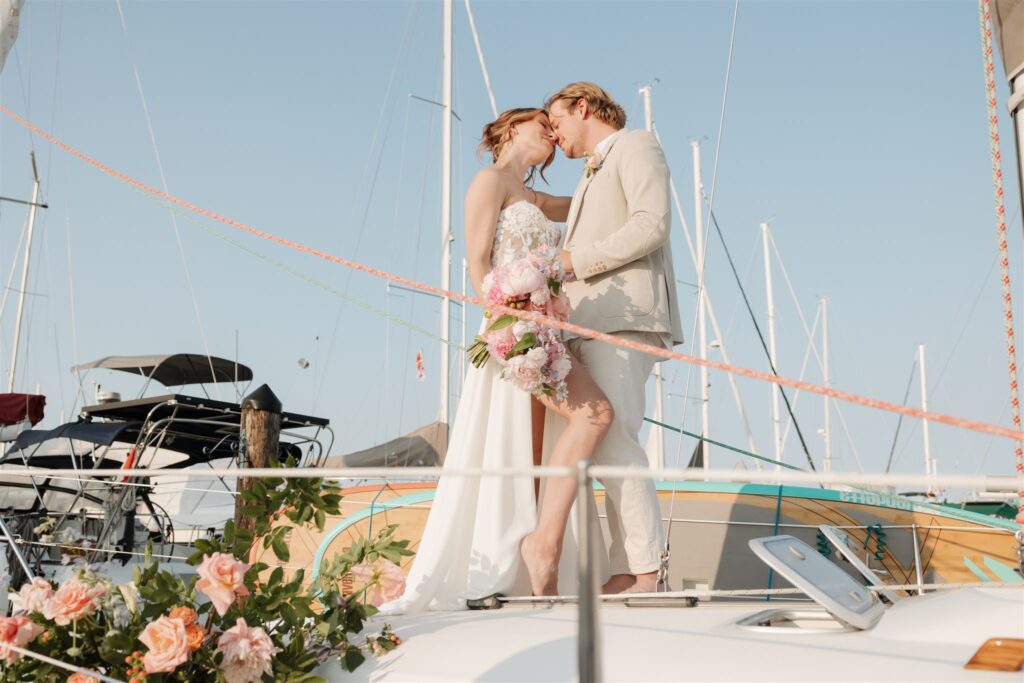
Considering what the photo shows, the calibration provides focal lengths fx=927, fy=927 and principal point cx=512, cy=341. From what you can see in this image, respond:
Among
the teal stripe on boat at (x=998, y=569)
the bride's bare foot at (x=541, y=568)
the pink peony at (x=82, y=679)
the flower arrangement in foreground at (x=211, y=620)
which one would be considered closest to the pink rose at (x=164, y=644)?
the flower arrangement in foreground at (x=211, y=620)

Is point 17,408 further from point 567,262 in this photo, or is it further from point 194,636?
point 194,636

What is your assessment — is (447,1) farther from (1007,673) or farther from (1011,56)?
(1007,673)

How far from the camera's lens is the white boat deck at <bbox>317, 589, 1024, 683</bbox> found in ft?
5.47

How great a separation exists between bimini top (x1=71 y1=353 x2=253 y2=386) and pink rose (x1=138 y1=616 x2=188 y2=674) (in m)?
8.92

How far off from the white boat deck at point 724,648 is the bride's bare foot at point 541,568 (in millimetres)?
737

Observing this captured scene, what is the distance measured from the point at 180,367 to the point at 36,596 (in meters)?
8.88

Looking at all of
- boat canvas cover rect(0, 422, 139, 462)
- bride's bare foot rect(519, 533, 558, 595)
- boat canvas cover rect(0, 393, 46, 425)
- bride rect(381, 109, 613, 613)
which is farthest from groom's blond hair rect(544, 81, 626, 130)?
boat canvas cover rect(0, 393, 46, 425)

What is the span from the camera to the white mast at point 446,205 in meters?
13.3

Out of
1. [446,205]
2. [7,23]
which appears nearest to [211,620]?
[7,23]

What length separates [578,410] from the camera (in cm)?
320

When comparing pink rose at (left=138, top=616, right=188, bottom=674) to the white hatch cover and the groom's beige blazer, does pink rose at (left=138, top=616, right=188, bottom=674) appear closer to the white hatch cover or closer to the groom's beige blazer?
the white hatch cover

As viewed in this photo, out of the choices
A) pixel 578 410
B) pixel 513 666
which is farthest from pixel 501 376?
pixel 513 666

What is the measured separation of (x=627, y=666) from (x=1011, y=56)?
231 cm

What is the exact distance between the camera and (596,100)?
12.2 ft
